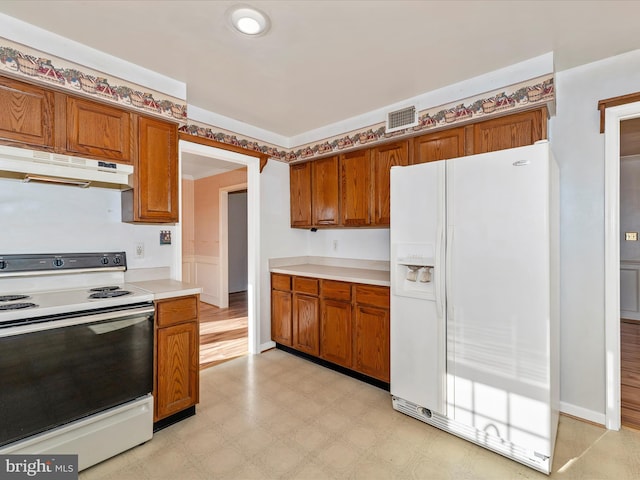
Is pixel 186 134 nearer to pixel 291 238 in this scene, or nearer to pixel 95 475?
pixel 291 238

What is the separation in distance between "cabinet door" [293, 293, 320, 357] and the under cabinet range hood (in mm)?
1930

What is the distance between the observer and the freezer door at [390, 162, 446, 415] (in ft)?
6.97

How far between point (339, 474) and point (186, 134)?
111 inches

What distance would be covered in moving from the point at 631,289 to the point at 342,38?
569 centimetres

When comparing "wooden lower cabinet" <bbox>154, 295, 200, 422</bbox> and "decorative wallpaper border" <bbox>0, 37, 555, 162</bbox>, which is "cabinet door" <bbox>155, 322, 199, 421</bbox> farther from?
"decorative wallpaper border" <bbox>0, 37, 555, 162</bbox>

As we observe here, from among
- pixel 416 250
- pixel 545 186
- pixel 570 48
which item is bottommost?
pixel 416 250

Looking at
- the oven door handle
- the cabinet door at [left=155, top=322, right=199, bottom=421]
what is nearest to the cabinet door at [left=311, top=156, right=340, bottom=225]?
the cabinet door at [left=155, top=322, right=199, bottom=421]

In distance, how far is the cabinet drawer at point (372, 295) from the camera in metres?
2.64

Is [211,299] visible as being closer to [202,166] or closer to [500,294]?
[202,166]

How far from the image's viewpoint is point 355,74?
7.88 ft

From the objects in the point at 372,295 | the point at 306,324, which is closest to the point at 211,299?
the point at 306,324

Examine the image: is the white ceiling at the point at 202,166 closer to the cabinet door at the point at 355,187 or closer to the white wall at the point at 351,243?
the white wall at the point at 351,243

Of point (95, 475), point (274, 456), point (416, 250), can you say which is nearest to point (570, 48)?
point (416, 250)

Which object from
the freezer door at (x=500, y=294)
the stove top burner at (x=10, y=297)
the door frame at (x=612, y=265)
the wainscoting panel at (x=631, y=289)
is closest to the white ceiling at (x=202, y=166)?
the stove top burner at (x=10, y=297)
